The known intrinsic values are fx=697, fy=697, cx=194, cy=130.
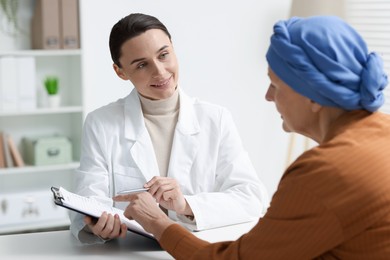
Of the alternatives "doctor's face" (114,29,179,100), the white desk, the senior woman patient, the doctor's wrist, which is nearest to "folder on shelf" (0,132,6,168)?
"doctor's face" (114,29,179,100)

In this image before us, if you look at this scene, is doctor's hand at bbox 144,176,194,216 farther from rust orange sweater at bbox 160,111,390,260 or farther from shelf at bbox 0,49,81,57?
shelf at bbox 0,49,81,57

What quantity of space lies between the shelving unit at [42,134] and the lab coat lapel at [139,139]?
1850 millimetres

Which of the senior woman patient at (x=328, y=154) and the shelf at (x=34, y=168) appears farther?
the shelf at (x=34, y=168)

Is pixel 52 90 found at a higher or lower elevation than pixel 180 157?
lower

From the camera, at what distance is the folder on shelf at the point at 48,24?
4051 mm

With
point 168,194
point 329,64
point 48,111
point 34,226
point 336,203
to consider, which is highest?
point 329,64

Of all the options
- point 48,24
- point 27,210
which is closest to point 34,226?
point 27,210

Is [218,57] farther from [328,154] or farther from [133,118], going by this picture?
[328,154]

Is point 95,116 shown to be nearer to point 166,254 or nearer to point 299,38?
point 166,254

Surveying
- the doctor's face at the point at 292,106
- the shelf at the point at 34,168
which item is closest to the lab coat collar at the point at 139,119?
the doctor's face at the point at 292,106

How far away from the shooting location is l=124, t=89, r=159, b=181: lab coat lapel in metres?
2.31

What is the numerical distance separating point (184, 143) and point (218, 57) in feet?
8.25

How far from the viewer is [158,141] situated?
238cm

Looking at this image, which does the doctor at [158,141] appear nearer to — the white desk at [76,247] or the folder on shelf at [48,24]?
the white desk at [76,247]
